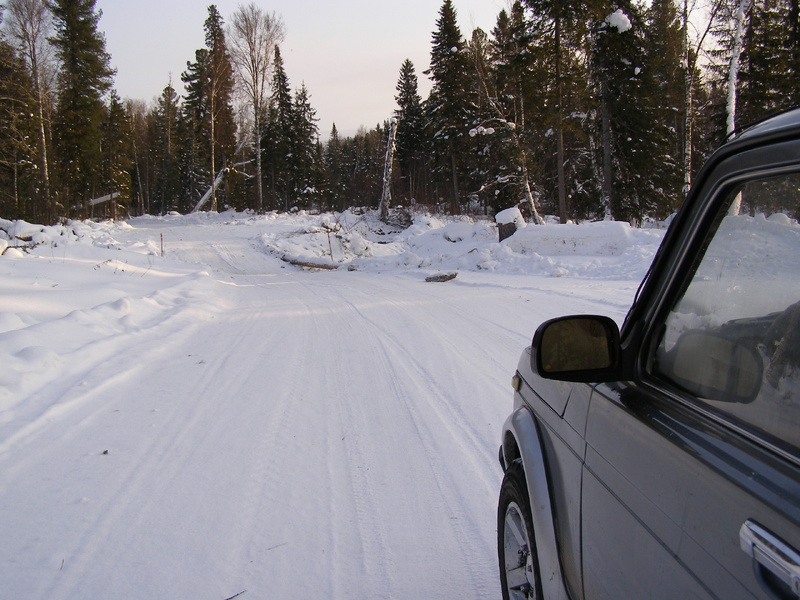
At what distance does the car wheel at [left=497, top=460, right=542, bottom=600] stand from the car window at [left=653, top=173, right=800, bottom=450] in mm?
847

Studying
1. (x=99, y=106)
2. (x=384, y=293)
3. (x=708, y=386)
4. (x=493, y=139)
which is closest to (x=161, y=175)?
(x=99, y=106)

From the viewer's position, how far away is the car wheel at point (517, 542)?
1.90 meters

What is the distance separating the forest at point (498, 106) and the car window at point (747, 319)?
1713 centimetres

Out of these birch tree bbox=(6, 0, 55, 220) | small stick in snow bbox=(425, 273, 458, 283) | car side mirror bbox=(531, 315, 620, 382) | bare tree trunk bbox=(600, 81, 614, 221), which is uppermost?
birch tree bbox=(6, 0, 55, 220)

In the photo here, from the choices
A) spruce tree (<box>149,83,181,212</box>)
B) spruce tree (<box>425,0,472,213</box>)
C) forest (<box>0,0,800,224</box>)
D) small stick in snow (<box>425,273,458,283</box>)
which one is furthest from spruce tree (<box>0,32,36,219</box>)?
spruce tree (<box>149,83,181,212</box>)

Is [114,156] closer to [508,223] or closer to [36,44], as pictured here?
[36,44]

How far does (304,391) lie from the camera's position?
5.19m

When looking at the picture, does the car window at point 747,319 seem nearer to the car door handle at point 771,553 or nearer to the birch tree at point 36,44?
the car door handle at point 771,553

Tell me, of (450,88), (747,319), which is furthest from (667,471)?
(450,88)

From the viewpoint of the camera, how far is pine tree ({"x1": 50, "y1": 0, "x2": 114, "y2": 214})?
31172 millimetres

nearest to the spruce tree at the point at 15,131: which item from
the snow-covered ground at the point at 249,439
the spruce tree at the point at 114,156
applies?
the spruce tree at the point at 114,156

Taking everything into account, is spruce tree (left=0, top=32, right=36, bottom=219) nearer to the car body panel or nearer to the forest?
the forest

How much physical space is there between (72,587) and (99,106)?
128 ft

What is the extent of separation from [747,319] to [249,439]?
3669 millimetres
